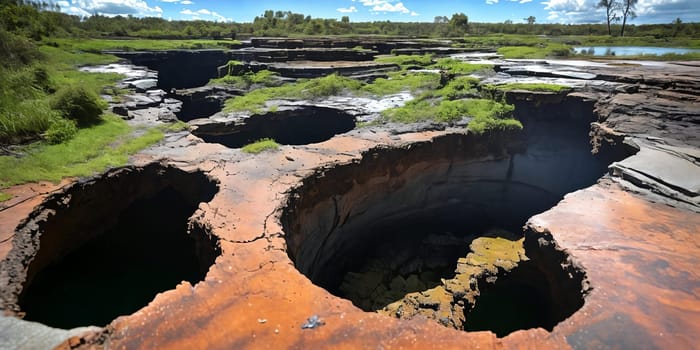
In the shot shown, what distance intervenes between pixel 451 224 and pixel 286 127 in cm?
593

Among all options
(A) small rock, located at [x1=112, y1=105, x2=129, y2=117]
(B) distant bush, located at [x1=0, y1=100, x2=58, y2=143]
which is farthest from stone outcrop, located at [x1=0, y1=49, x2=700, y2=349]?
(A) small rock, located at [x1=112, y1=105, x2=129, y2=117]

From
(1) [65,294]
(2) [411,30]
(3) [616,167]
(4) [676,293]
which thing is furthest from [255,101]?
(2) [411,30]

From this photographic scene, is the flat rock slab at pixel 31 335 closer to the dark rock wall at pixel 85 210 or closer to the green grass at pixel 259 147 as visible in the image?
the dark rock wall at pixel 85 210

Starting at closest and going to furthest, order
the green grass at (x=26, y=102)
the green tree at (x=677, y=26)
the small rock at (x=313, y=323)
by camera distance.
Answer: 1. the small rock at (x=313, y=323)
2. the green grass at (x=26, y=102)
3. the green tree at (x=677, y=26)

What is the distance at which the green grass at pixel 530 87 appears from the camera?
424 inches

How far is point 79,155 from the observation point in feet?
24.8

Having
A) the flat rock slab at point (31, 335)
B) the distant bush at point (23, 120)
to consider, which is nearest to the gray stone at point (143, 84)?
the distant bush at point (23, 120)

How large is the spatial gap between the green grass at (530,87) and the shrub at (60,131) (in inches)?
421

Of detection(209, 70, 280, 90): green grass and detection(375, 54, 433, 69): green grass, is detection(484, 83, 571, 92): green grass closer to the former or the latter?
detection(375, 54, 433, 69): green grass

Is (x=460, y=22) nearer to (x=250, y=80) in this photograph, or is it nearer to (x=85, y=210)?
(x=250, y=80)

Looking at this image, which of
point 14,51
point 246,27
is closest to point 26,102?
point 14,51

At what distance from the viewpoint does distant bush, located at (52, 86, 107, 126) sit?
909 cm

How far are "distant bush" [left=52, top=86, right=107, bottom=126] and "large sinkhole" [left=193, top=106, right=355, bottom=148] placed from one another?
232 cm

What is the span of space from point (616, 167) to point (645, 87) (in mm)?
5246
